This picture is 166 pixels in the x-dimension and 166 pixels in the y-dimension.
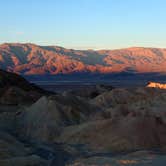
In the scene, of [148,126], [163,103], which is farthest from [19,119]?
[163,103]

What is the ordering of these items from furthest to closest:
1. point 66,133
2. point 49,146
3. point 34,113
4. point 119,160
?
point 34,113, point 66,133, point 49,146, point 119,160

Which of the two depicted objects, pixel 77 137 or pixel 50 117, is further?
pixel 50 117

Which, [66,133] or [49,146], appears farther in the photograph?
[66,133]

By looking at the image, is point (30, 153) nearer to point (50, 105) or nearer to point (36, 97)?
point (50, 105)

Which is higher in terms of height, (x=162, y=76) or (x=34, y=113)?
(x=34, y=113)

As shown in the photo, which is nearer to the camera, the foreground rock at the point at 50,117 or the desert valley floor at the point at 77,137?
the desert valley floor at the point at 77,137

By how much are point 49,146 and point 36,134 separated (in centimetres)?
392

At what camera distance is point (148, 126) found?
2906 centimetres

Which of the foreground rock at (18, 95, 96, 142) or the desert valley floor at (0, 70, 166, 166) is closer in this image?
the desert valley floor at (0, 70, 166, 166)

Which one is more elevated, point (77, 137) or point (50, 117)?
point (50, 117)

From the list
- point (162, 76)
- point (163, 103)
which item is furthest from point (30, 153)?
point (162, 76)

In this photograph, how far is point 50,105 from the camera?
121 feet

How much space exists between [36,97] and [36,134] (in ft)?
87.4

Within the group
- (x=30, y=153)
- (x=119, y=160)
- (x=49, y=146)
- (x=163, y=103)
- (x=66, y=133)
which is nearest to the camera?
Answer: (x=119, y=160)
